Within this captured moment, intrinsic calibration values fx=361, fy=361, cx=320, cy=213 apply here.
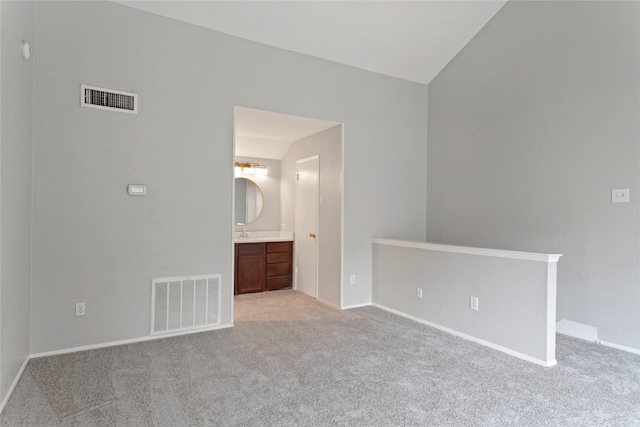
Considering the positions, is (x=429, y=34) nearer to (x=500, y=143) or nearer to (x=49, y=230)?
(x=500, y=143)

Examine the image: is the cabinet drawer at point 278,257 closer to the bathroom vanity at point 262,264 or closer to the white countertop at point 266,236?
the bathroom vanity at point 262,264

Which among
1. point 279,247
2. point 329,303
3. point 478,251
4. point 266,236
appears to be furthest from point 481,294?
point 266,236

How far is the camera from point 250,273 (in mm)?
5320

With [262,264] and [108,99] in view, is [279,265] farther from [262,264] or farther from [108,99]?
[108,99]

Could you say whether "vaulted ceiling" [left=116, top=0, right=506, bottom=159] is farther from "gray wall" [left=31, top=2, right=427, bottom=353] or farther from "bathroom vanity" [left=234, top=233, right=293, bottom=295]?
"bathroom vanity" [left=234, top=233, right=293, bottom=295]

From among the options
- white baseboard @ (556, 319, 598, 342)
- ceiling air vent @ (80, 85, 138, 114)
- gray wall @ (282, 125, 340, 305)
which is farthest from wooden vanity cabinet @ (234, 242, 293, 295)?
white baseboard @ (556, 319, 598, 342)

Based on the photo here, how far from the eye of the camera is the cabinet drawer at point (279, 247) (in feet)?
17.9

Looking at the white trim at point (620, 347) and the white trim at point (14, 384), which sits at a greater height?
the white trim at point (14, 384)

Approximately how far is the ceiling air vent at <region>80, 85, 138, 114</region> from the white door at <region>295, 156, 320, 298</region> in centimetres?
238

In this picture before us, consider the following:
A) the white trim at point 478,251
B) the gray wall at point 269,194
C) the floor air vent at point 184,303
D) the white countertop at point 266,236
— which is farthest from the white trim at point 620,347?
the gray wall at point 269,194

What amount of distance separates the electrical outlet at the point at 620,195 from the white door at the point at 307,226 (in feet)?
10.5

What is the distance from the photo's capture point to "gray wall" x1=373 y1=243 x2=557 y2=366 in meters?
2.90

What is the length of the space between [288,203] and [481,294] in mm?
3378

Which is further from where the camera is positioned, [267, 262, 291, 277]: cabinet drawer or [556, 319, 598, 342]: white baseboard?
[267, 262, 291, 277]: cabinet drawer
